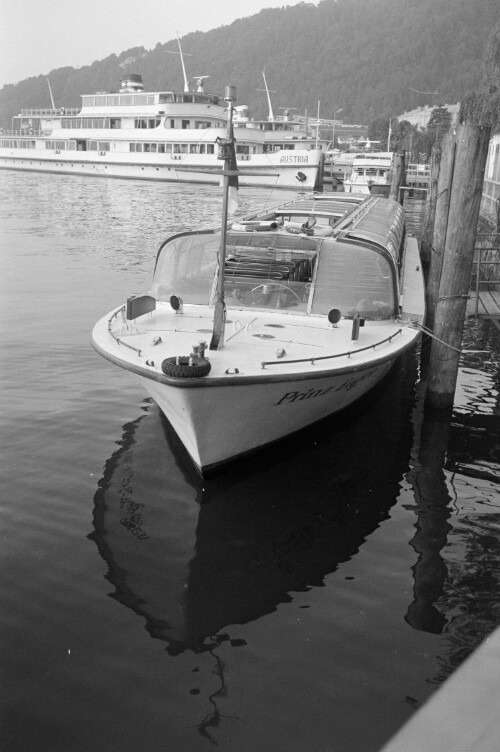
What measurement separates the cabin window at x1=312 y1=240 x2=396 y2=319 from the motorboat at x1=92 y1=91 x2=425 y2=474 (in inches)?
0.5

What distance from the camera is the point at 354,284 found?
9.98 m

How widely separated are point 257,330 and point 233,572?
3.42 m

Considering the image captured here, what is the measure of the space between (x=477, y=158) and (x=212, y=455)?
17.5 ft

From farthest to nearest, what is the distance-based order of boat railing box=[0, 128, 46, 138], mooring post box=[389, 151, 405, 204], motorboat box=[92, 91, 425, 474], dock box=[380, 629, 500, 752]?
boat railing box=[0, 128, 46, 138], mooring post box=[389, 151, 405, 204], motorboat box=[92, 91, 425, 474], dock box=[380, 629, 500, 752]

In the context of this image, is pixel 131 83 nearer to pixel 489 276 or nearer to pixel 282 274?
pixel 489 276

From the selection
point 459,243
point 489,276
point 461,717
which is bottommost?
point 461,717

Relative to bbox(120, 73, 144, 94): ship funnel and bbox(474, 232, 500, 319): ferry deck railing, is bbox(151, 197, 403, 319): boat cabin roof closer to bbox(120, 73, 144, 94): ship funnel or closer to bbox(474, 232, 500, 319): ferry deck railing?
bbox(474, 232, 500, 319): ferry deck railing

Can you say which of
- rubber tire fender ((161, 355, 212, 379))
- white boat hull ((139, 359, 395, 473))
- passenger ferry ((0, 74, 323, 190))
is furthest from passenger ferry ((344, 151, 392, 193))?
rubber tire fender ((161, 355, 212, 379))

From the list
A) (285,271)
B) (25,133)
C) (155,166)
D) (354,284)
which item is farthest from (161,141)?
(354,284)

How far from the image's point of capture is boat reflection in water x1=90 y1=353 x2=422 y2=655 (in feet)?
20.4

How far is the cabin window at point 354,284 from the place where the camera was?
9891 millimetres

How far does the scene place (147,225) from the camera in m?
35.6

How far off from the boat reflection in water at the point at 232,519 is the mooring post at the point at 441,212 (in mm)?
3182

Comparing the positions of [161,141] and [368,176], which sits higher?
[161,141]
